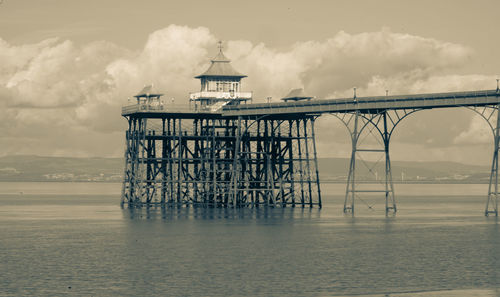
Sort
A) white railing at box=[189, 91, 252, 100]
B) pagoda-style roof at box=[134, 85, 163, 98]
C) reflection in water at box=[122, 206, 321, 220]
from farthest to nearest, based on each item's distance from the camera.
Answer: white railing at box=[189, 91, 252, 100], pagoda-style roof at box=[134, 85, 163, 98], reflection in water at box=[122, 206, 321, 220]

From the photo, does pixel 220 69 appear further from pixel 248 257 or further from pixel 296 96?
pixel 248 257

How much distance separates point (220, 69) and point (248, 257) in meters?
59.7

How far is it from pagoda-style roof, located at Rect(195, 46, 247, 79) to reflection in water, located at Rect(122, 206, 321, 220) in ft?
57.2

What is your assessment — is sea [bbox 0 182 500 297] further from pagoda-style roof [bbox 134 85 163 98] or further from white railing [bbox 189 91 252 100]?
white railing [bbox 189 91 252 100]

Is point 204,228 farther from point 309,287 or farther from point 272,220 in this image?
point 309,287

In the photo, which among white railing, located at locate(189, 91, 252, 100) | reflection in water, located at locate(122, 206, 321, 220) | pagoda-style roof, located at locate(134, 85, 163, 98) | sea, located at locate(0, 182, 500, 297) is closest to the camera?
sea, located at locate(0, 182, 500, 297)

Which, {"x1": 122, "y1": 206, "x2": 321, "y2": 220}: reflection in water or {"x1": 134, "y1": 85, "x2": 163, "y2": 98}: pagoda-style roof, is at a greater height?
{"x1": 134, "y1": 85, "x2": 163, "y2": 98}: pagoda-style roof

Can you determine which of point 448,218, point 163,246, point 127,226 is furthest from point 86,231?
point 448,218

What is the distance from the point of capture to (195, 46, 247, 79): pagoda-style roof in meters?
116

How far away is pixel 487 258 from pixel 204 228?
29.7 meters

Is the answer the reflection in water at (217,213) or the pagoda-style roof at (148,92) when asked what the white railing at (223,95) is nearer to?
the pagoda-style roof at (148,92)

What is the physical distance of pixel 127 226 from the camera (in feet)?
278

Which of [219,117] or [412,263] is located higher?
[219,117]

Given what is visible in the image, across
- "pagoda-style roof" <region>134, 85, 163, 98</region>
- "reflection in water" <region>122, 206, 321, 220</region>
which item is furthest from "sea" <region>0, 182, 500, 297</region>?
"pagoda-style roof" <region>134, 85, 163, 98</region>
